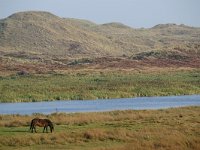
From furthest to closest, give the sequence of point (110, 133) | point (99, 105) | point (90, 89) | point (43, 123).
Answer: point (90, 89), point (99, 105), point (43, 123), point (110, 133)

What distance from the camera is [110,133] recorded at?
92.8 feet

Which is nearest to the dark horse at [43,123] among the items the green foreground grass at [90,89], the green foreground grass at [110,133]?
the green foreground grass at [110,133]

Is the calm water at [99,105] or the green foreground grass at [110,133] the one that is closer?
the green foreground grass at [110,133]

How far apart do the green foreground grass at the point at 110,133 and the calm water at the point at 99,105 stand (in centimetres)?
1152

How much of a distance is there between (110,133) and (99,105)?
25148 millimetres

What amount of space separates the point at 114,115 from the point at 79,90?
89.5 ft

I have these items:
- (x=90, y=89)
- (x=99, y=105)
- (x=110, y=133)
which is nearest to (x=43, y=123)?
(x=110, y=133)

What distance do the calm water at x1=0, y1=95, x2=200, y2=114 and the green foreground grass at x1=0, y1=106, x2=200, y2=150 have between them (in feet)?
37.8

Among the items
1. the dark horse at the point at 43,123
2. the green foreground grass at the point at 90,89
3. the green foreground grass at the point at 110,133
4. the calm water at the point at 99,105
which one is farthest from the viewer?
the green foreground grass at the point at 90,89

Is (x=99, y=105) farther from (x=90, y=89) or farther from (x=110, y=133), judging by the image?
(x=110, y=133)

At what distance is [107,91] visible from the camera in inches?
2554

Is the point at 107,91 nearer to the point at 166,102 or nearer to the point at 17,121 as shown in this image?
the point at 166,102

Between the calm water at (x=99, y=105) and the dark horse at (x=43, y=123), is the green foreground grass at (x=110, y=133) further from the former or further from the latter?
the calm water at (x=99, y=105)

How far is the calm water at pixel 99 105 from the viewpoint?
163ft
